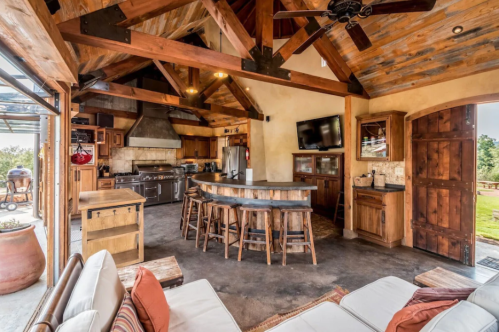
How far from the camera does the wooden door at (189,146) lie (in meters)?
8.47

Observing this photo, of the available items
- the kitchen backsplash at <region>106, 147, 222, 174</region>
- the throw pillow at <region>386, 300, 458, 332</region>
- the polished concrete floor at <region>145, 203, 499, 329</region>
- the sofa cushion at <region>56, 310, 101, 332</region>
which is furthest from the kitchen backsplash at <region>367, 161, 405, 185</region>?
the kitchen backsplash at <region>106, 147, 222, 174</region>

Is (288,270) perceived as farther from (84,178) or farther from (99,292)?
(84,178)

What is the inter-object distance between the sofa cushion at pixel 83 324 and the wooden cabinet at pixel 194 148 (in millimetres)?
7863

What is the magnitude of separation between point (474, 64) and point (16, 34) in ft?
15.2

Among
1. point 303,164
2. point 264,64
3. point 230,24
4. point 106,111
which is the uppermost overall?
point 230,24

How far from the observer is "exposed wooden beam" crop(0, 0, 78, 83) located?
1016mm

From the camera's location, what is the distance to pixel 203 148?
9.02m

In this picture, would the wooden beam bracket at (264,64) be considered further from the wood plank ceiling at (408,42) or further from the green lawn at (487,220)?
the green lawn at (487,220)

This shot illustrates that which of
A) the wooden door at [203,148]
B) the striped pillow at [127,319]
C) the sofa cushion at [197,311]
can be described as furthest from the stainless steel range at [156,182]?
the striped pillow at [127,319]

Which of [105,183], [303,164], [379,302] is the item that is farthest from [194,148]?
[379,302]

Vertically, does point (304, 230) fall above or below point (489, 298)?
below

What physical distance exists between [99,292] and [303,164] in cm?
561

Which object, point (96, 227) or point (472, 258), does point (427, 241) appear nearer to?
point (472, 258)

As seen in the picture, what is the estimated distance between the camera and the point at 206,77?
7.02m
